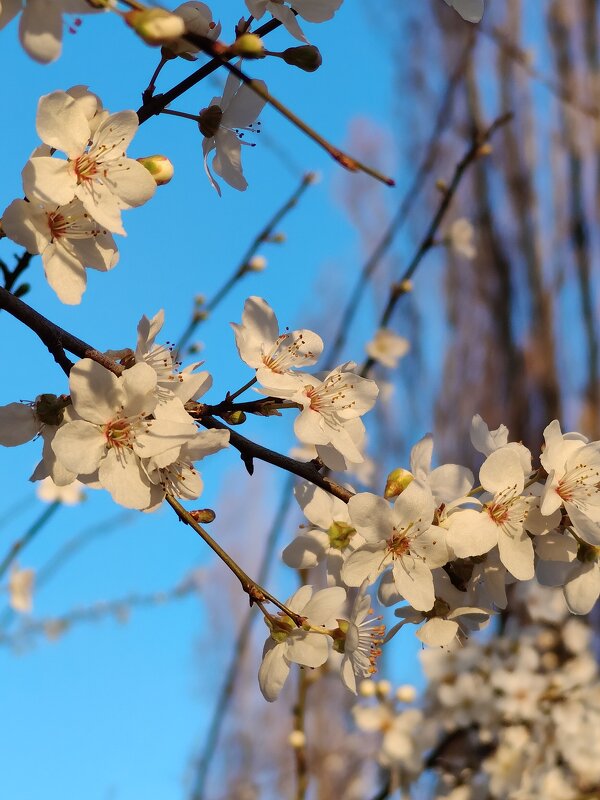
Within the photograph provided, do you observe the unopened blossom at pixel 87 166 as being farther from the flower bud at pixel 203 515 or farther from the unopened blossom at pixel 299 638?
the unopened blossom at pixel 299 638

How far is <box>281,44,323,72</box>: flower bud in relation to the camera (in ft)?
1.98

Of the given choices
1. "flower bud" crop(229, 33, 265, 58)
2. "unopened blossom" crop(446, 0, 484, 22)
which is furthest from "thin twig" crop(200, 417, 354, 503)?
"unopened blossom" crop(446, 0, 484, 22)

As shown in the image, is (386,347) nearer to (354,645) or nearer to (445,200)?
(445,200)

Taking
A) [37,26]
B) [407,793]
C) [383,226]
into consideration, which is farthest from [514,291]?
[37,26]

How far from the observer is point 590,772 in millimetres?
1771

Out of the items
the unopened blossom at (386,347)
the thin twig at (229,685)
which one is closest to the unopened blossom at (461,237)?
the unopened blossom at (386,347)

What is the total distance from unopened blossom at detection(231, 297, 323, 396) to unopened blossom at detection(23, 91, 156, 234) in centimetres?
13

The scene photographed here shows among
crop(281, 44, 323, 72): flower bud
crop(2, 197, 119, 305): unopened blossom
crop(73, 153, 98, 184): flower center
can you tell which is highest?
crop(281, 44, 323, 72): flower bud

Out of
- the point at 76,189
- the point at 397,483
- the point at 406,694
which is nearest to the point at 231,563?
the point at 397,483

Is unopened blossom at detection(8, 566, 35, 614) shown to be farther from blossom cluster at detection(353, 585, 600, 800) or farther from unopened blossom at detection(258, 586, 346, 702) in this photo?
unopened blossom at detection(258, 586, 346, 702)

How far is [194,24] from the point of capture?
0.60 metres

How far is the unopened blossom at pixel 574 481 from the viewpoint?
0.65 meters

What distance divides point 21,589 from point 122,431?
1.46 meters

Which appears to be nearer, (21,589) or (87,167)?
(87,167)
